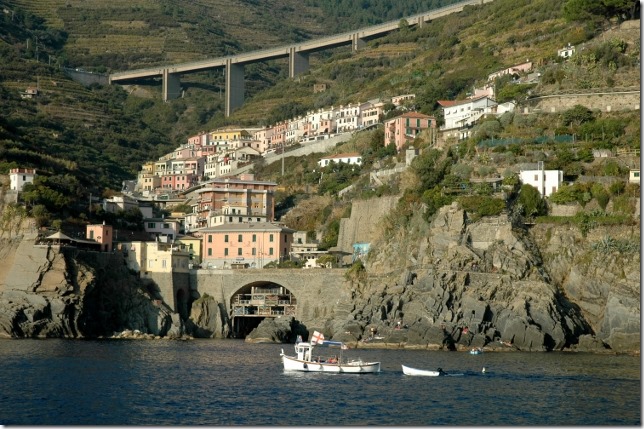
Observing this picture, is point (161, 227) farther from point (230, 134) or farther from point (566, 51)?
point (230, 134)

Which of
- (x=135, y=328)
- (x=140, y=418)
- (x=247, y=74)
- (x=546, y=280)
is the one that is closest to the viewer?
(x=140, y=418)

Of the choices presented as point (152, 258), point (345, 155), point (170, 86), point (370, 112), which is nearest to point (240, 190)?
point (345, 155)

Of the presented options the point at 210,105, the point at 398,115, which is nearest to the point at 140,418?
the point at 398,115

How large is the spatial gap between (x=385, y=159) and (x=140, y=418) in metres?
64.6

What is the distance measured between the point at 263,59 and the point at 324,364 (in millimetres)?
104959

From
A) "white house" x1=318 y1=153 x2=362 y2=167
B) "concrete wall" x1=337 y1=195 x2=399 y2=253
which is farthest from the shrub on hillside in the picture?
"white house" x1=318 y1=153 x2=362 y2=167

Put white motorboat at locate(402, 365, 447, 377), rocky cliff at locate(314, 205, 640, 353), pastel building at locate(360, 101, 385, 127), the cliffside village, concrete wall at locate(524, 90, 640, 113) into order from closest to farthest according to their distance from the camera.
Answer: white motorboat at locate(402, 365, 447, 377) < rocky cliff at locate(314, 205, 640, 353) < the cliffside village < concrete wall at locate(524, 90, 640, 113) < pastel building at locate(360, 101, 385, 127)

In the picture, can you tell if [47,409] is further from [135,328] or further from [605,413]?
[135,328]

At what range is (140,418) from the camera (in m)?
48.4

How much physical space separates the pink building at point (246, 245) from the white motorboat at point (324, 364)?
3015 centimetres

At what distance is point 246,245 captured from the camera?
316 ft

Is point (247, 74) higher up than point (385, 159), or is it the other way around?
point (247, 74)

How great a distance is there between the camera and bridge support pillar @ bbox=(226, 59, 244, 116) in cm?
16562

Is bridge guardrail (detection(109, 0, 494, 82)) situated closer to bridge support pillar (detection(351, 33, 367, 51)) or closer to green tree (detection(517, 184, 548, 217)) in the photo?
bridge support pillar (detection(351, 33, 367, 51))
